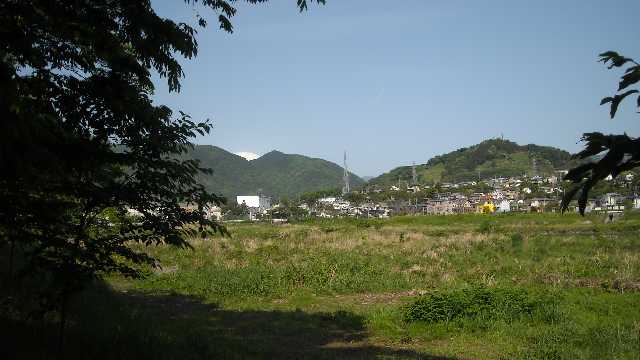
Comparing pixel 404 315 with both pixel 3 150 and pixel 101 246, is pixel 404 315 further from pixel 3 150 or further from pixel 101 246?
pixel 3 150

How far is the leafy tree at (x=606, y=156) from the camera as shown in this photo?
6.95 ft

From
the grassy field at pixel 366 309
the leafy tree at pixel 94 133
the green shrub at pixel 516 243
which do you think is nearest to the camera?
the leafy tree at pixel 94 133

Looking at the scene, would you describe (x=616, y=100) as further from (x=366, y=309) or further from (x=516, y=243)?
(x=516, y=243)

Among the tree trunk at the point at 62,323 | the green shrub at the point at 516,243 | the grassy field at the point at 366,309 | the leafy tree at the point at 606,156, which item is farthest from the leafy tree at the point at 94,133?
the green shrub at the point at 516,243

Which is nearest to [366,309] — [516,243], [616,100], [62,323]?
[62,323]

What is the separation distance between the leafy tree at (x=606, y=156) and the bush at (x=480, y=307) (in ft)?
29.6

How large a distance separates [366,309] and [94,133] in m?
9.18

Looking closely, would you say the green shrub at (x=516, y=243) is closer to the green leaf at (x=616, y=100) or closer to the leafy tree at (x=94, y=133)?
the leafy tree at (x=94, y=133)

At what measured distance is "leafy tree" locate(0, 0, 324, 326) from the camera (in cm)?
440

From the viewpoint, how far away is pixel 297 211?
416 ft

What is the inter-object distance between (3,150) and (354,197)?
143 m

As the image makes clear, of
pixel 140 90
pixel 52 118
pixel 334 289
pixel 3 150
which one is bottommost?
pixel 334 289

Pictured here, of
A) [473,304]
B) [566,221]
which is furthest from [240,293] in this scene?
[566,221]

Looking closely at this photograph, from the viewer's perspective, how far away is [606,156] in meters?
2.16
